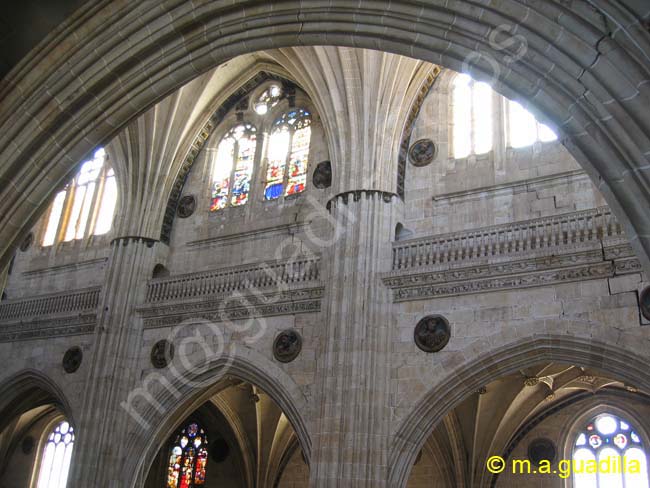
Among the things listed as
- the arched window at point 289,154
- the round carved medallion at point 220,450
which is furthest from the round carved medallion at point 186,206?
the round carved medallion at point 220,450

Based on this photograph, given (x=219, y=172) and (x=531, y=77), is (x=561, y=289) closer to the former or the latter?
(x=531, y=77)

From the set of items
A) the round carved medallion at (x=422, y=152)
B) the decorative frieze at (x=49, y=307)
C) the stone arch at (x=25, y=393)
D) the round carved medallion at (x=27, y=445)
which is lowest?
the round carved medallion at (x=27, y=445)

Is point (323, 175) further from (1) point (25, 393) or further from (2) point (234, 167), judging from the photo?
(1) point (25, 393)

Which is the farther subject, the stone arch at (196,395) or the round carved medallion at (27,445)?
the round carved medallion at (27,445)

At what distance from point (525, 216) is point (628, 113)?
24.9 ft

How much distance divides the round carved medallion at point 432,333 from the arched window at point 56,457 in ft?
39.6

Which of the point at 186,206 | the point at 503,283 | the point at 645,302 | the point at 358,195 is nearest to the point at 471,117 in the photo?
the point at 358,195

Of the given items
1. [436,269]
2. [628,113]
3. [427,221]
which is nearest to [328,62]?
[427,221]

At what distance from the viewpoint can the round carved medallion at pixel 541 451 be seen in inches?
591

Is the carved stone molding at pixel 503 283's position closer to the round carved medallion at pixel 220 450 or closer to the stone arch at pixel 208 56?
Answer: the stone arch at pixel 208 56

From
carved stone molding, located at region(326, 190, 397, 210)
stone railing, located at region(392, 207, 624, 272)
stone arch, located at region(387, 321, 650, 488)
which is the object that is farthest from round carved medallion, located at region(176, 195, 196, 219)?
stone arch, located at region(387, 321, 650, 488)

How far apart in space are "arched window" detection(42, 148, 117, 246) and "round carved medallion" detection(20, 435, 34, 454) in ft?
18.3

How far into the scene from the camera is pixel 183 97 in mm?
16656

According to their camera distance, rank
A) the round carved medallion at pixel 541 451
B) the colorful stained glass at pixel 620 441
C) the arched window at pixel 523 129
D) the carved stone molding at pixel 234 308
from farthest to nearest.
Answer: the round carved medallion at pixel 541 451, the colorful stained glass at pixel 620 441, the carved stone molding at pixel 234 308, the arched window at pixel 523 129
